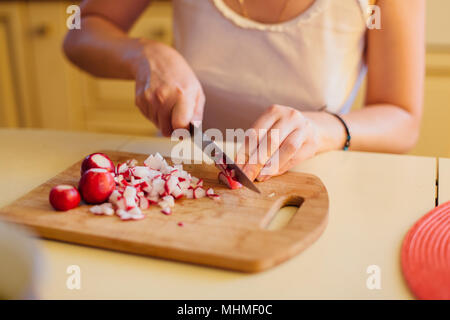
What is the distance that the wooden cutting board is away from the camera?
0.61m

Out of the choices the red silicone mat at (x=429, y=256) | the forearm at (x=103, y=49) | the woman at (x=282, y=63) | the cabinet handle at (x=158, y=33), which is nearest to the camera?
the red silicone mat at (x=429, y=256)

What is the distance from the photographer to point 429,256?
0.61 m

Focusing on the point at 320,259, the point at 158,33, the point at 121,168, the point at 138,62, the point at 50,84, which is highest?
the point at 158,33

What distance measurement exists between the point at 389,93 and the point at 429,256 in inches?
25.0

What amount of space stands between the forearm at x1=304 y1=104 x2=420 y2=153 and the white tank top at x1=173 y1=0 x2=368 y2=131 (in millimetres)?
136

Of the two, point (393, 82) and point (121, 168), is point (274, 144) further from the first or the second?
point (393, 82)

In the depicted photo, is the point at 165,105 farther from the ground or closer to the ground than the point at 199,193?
farther from the ground

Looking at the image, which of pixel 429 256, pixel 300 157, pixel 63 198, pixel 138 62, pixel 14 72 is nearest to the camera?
pixel 429 256

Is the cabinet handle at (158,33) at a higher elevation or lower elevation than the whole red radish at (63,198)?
higher

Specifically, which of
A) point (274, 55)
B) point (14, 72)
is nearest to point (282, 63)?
point (274, 55)

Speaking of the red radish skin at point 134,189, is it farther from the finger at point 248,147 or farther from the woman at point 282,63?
the woman at point 282,63

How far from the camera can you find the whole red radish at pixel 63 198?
713 millimetres

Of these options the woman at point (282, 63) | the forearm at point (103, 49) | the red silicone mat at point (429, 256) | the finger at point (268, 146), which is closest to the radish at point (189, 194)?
the finger at point (268, 146)

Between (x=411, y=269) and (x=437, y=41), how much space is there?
1739 millimetres
